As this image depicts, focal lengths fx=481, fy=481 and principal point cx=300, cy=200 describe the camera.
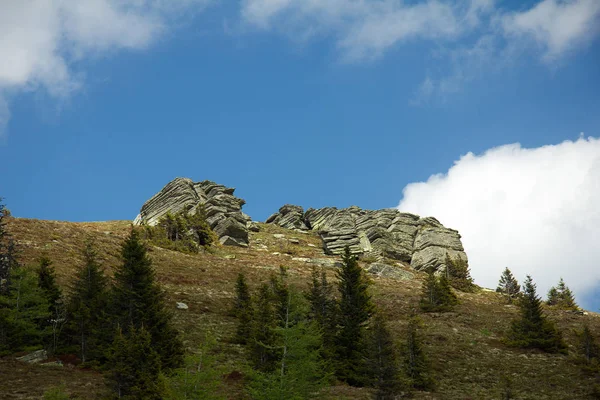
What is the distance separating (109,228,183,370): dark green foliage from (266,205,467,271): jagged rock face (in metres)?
54.8

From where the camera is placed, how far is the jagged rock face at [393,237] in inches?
3344

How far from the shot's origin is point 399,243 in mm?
90625

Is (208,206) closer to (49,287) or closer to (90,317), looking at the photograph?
(49,287)

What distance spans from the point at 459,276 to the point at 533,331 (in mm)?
32672

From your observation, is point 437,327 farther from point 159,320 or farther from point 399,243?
point 399,243

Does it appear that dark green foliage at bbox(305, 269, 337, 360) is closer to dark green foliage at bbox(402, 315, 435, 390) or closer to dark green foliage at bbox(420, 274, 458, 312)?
dark green foliage at bbox(402, 315, 435, 390)

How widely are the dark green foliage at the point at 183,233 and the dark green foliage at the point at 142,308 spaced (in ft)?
121

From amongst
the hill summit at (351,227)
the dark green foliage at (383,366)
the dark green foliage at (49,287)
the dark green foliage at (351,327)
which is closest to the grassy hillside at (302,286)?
the dark green foliage at (351,327)

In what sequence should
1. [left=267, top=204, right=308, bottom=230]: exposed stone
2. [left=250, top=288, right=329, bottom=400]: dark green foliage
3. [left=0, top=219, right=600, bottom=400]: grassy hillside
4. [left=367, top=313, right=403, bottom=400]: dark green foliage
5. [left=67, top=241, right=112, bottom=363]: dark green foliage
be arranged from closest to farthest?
[left=250, top=288, right=329, bottom=400]: dark green foliage, [left=367, top=313, right=403, bottom=400]: dark green foliage, [left=0, top=219, right=600, bottom=400]: grassy hillside, [left=67, top=241, right=112, bottom=363]: dark green foliage, [left=267, top=204, right=308, bottom=230]: exposed stone

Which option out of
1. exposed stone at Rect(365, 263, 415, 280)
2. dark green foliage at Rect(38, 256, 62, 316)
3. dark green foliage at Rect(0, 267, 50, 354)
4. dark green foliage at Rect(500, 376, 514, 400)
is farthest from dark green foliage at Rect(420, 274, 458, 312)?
dark green foliage at Rect(0, 267, 50, 354)

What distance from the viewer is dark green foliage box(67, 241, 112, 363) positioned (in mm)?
29531

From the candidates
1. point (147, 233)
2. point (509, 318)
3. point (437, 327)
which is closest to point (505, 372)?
point (437, 327)

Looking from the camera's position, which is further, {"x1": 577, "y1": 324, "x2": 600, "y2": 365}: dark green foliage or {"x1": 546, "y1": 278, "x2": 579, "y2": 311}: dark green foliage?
{"x1": 546, "y1": 278, "x2": 579, "y2": 311}: dark green foliage

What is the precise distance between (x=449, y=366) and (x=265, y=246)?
5384cm
